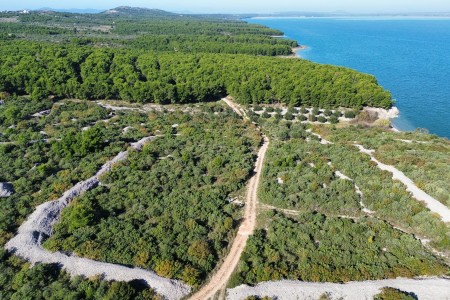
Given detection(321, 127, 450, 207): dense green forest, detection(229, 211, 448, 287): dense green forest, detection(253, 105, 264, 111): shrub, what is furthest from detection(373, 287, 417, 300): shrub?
detection(253, 105, 264, 111): shrub

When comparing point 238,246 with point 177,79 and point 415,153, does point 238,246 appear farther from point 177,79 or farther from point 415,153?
point 177,79

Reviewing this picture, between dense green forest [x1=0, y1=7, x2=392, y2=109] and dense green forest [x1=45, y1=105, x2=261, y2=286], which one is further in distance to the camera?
dense green forest [x1=0, y1=7, x2=392, y2=109]

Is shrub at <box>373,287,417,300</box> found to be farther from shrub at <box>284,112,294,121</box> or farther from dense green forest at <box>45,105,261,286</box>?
shrub at <box>284,112,294,121</box>

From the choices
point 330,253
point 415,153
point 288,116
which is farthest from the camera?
point 288,116

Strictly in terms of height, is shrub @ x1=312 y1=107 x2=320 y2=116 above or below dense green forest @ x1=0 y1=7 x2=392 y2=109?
below

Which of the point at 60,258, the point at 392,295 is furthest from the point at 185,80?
the point at 392,295

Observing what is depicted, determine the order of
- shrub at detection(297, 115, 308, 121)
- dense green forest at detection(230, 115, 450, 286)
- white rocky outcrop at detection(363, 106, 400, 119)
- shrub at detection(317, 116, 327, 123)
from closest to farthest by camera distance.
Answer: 1. dense green forest at detection(230, 115, 450, 286)
2. shrub at detection(317, 116, 327, 123)
3. shrub at detection(297, 115, 308, 121)
4. white rocky outcrop at detection(363, 106, 400, 119)

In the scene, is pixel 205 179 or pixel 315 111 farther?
pixel 315 111
